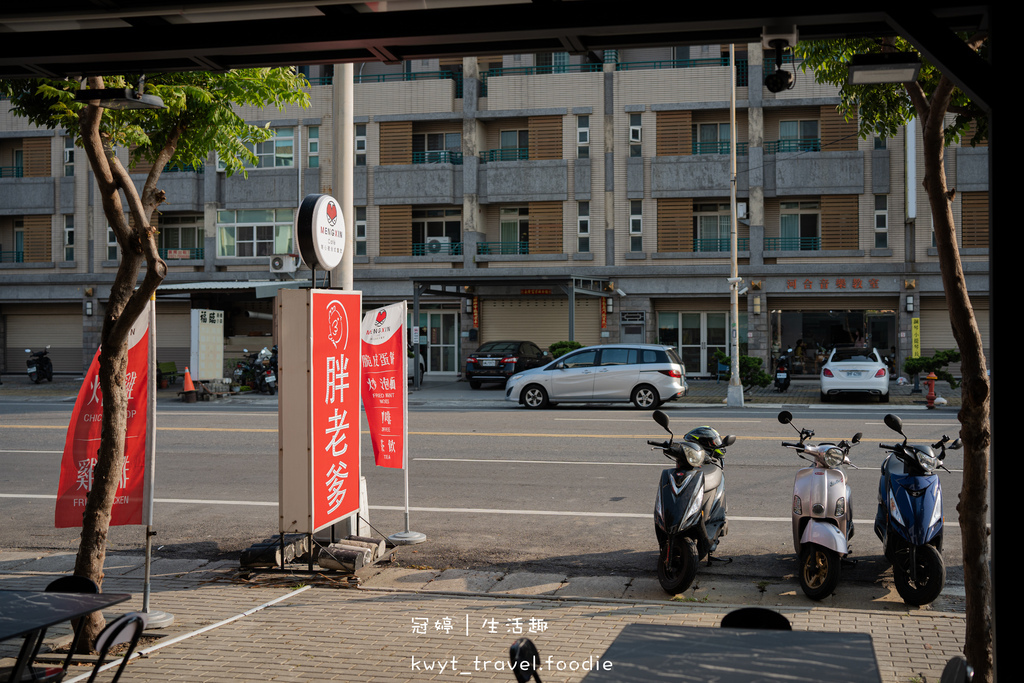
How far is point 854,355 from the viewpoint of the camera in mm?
24141

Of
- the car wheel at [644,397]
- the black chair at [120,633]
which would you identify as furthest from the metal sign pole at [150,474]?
the car wheel at [644,397]

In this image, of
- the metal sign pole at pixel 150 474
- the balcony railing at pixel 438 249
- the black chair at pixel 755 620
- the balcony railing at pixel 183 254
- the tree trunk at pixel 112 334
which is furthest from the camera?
the balcony railing at pixel 183 254

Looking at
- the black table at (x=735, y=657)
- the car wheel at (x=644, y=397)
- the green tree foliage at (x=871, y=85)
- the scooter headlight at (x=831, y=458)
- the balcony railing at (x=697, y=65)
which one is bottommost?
the car wheel at (x=644, y=397)

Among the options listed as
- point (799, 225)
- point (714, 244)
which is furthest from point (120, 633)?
point (799, 225)

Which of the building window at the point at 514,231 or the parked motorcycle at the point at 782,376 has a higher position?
the building window at the point at 514,231

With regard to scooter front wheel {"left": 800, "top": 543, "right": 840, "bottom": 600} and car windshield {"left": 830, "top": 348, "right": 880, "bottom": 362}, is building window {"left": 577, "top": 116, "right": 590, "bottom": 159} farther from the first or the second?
scooter front wheel {"left": 800, "top": 543, "right": 840, "bottom": 600}

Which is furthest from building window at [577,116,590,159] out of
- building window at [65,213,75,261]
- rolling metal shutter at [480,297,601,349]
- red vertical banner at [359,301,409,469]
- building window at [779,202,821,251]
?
red vertical banner at [359,301,409,469]

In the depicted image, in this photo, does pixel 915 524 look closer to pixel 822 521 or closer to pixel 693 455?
pixel 822 521

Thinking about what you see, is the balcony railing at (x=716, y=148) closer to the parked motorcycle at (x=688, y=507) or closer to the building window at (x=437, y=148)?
the building window at (x=437, y=148)

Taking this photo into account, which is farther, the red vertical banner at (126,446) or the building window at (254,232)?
the building window at (254,232)

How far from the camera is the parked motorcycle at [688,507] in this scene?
275 inches

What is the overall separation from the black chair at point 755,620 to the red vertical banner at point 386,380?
524 cm

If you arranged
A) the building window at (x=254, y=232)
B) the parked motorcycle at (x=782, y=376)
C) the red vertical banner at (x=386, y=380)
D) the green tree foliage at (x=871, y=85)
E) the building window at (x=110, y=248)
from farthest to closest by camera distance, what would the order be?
the building window at (x=110, y=248), the building window at (x=254, y=232), the parked motorcycle at (x=782, y=376), the red vertical banner at (x=386, y=380), the green tree foliage at (x=871, y=85)

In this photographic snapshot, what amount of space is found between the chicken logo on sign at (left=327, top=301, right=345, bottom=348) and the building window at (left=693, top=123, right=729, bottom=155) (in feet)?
90.0
